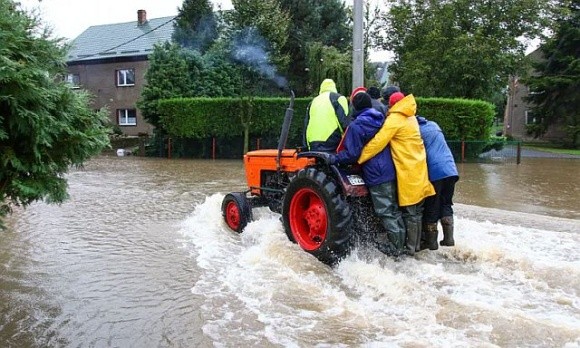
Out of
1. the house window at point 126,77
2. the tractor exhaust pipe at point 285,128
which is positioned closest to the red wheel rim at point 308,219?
the tractor exhaust pipe at point 285,128

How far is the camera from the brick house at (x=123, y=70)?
32.2m

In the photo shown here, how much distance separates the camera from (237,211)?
7418 millimetres

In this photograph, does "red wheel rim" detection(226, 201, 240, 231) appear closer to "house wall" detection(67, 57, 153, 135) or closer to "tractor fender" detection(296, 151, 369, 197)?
"tractor fender" detection(296, 151, 369, 197)

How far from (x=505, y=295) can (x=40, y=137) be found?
3868 mm

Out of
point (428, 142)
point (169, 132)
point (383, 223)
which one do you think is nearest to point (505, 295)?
point (383, 223)

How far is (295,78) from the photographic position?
27.9 m

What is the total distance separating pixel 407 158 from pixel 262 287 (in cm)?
184

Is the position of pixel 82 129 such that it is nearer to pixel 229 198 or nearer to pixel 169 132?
pixel 229 198

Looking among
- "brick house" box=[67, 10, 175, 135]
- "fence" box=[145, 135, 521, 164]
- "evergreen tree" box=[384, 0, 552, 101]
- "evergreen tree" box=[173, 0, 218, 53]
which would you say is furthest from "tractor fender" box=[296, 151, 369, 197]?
"brick house" box=[67, 10, 175, 135]

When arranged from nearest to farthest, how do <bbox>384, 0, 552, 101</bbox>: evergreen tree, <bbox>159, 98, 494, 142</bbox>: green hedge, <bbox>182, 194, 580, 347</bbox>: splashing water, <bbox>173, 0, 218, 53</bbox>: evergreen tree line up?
<bbox>182, 194, 580, 347</bbox>: splashing water → <bbox>159, 98, 494, 142</bbox>: green hedge → <bbox>173, 0, 218, 53</bbox>: evergreen tree → <bbox>384, 0, 552, 101</bbox>: evergreen tree

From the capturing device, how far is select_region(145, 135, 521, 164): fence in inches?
840

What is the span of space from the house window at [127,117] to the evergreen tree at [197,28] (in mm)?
7850

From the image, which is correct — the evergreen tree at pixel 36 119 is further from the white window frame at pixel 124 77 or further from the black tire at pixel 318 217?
the white window frame at pixel 124 77

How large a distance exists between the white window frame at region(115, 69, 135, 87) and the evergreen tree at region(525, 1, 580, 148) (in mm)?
24136
